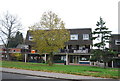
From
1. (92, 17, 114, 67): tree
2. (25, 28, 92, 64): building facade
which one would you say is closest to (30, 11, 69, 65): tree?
(92, 17, 114, 67): tree

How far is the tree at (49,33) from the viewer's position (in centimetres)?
2455

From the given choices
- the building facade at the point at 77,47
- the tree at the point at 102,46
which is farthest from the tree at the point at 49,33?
the building facade at the point at 77,47

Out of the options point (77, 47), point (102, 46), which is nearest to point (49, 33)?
point (102, 46)

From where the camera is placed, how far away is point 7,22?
131 ft

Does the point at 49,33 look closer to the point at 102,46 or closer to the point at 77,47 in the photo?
the point at 102,46

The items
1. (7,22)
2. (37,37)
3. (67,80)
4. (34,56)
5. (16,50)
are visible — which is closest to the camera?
(67,80)

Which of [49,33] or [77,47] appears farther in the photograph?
[77,47]

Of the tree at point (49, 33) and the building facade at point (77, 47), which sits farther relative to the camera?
the building facade at point (77, 47)

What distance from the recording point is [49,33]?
2448 cm

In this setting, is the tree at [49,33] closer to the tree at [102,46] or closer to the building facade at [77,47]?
the tree at [102,46]

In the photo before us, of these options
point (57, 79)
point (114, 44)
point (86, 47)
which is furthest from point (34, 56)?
point (57, 79)

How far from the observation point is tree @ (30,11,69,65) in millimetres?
24547

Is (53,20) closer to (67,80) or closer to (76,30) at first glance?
(67,80)

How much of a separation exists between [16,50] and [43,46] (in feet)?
94.4
